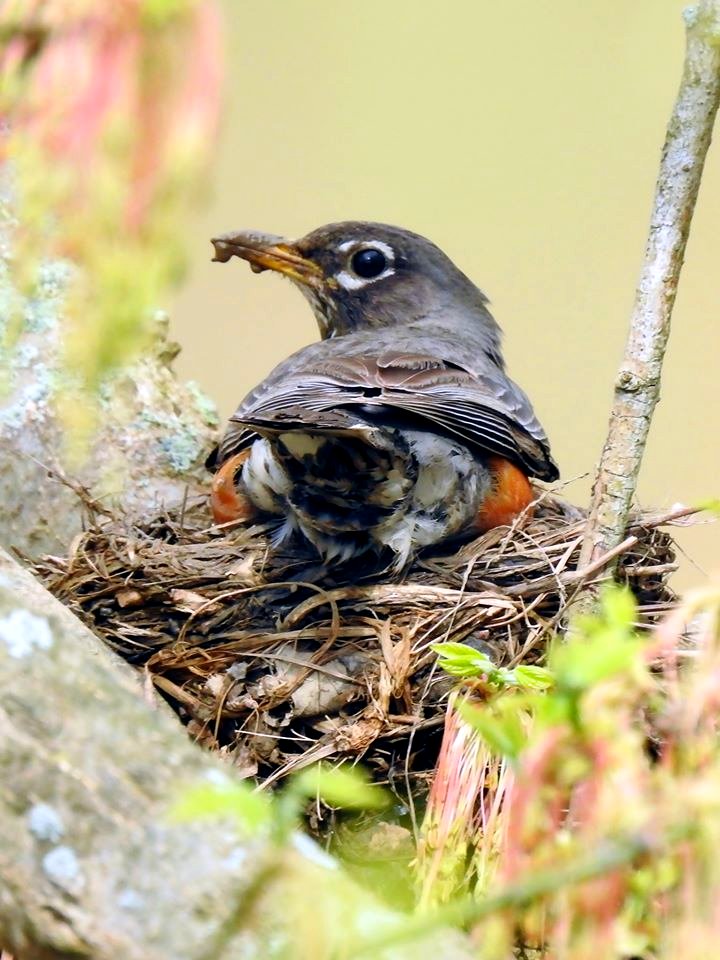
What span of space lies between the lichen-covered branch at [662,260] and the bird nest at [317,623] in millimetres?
470

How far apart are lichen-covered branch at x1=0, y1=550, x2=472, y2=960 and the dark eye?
9.86 ft

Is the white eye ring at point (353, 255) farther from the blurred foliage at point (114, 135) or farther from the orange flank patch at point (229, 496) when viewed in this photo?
the blurred foliage at point (114, 135)

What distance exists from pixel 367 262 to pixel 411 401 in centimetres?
136

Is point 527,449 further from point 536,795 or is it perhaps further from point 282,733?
point 536,795

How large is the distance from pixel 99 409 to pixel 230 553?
31.6 inches

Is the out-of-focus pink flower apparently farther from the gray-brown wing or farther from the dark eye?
the dark eye

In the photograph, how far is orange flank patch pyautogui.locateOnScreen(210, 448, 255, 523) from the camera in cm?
332

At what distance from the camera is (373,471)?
2.75 metres

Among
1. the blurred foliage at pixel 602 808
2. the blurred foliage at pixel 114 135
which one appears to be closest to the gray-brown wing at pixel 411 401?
the blurred foliage at pixel 114 135

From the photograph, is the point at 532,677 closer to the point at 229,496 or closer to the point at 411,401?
the point at 411,401

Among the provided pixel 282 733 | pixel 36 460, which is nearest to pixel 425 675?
pixel 282 733

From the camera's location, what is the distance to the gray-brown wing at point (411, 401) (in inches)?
A: 101

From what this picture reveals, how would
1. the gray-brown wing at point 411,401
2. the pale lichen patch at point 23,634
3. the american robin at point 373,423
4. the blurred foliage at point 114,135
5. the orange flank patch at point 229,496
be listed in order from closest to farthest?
the blurred foliage at point 114,135 → the pale lichen patch at point 23,634 → the gray-brown wing at point 411,401 → the american robin at point 373,423 → the orange flank patch at point 229,496

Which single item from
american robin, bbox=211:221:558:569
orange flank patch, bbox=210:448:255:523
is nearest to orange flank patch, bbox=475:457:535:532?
american robin, bbox=211:221:558:569
